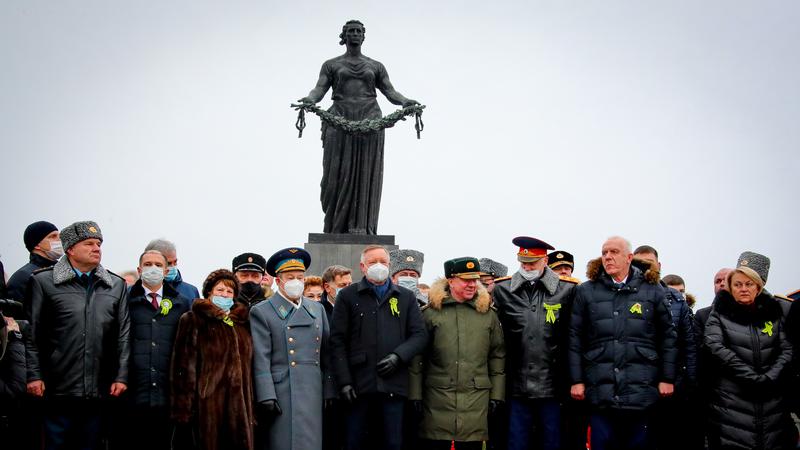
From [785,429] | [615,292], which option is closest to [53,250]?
[615,292]

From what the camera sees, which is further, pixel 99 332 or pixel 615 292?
pixel 615 292

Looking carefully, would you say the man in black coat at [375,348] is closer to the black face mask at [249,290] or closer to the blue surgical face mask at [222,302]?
the blue surgical face mask at [222,302]

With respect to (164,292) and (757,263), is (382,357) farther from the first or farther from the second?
(757,263)

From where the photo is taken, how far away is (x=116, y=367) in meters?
8.00

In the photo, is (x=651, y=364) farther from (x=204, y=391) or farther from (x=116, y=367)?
(x=116, y=367)

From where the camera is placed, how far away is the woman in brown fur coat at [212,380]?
787 cm

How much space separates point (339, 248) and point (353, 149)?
5.11ft

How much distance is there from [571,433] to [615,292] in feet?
5.55

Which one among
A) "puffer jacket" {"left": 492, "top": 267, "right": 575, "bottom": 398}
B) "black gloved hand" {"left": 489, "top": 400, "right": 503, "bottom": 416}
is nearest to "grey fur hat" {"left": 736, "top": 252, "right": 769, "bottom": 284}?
"puffer jacket" {"left": 492, "top": 267, "right": 575, "bottom": 398}

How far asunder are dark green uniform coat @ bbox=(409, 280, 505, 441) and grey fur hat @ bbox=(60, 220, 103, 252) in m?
3.07

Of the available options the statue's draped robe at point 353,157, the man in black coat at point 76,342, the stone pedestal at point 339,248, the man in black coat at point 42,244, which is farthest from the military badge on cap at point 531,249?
the statue's draped robe at point 353,157

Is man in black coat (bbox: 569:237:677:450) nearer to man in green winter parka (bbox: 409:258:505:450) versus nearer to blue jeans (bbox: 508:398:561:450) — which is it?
blue jeans (bbox: 508:398:561:450)

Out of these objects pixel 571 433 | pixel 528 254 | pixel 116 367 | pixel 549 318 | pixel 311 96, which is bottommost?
pixel 571 433

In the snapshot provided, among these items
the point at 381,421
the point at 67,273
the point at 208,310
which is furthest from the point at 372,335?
the point at 67,273
